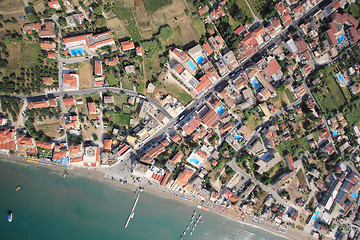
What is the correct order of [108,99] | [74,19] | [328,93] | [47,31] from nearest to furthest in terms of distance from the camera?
[47,31]
[74,19]
[108,99]
[328,93]

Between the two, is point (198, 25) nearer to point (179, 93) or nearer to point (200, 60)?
point (200, 60)

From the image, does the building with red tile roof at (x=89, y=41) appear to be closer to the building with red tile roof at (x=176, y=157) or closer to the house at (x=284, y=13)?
the building with red tile roof at (x=176, y=157)

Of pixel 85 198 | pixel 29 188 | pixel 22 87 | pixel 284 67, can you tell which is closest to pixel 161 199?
pixel 85 198

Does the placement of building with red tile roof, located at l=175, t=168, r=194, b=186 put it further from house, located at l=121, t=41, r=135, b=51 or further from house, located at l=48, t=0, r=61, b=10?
house, located at l=48, t=0, r=61, b=10

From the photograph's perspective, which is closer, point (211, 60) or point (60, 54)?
point (60, 54)

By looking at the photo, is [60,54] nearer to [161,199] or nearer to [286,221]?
[161,199]

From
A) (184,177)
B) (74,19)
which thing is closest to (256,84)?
(184,177)
